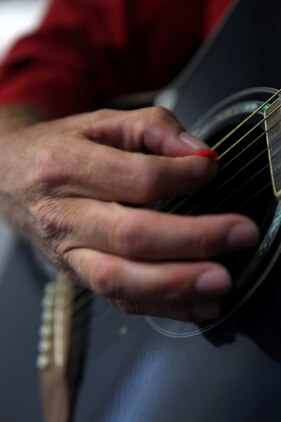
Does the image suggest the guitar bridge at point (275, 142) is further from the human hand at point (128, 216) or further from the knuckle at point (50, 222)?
the knuckle at point (50, 222)

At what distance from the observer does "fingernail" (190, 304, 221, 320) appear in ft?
1.23

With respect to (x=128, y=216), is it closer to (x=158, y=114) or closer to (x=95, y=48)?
(x=158, y=114)

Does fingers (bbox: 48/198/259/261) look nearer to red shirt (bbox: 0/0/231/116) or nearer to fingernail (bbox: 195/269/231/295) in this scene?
fingernail (bbox: 195/269/231/295)

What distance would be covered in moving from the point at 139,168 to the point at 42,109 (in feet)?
1.23

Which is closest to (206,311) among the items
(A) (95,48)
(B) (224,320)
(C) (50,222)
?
(B) (224,320)

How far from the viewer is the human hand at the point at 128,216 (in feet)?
1.10

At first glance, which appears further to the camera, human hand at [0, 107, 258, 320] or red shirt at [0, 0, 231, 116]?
red shirt at [0, 0, 231, 116]

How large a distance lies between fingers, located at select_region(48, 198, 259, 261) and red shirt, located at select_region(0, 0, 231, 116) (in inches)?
15.1

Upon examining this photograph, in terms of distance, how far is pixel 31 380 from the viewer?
0.59 metres

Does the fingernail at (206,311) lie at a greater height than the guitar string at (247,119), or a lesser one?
lesser

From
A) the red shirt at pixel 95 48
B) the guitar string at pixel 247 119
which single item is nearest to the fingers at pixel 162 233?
the guitar string at pixel 247 119

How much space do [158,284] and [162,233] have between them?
3 centimetres

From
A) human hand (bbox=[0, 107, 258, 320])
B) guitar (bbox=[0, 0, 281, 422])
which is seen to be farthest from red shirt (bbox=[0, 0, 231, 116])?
human hand (bbox=[0, 107, 258, 320])

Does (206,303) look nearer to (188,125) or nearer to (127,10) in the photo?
(188,125)
